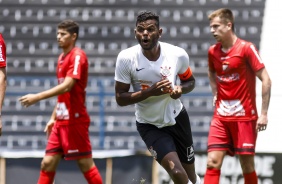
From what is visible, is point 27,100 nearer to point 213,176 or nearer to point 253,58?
point 213,176

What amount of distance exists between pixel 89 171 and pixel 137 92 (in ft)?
7.18

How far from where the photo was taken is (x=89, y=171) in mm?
7906

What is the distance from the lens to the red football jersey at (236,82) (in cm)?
755

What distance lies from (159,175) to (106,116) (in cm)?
423

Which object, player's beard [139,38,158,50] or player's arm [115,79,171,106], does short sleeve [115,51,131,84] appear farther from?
player's beard [139,38,158,50]

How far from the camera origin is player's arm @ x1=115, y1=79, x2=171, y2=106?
5.70 metres

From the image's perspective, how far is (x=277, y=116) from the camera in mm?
10508

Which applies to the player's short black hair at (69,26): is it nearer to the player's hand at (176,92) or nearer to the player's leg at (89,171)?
the player's leg at (89,171)

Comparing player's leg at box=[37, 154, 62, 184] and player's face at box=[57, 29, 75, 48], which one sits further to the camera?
player's face at box=[57, 29, 75, 48]

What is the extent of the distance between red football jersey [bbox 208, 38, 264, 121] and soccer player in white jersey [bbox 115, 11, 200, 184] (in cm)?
124

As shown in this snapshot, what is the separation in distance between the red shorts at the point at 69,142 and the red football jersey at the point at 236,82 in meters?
1.38

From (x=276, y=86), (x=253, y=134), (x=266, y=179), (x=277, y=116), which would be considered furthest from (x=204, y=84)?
(x=253, y=134)

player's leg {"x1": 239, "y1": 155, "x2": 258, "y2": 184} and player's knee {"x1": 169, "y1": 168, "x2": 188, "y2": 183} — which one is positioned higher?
player's knee {"x1": 169, "y1": 168, "x2": 188, "y2": 183}

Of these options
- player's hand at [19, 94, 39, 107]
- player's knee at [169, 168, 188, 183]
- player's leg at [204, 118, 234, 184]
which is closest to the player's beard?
player's knee at [169, 168, 188, 183]
